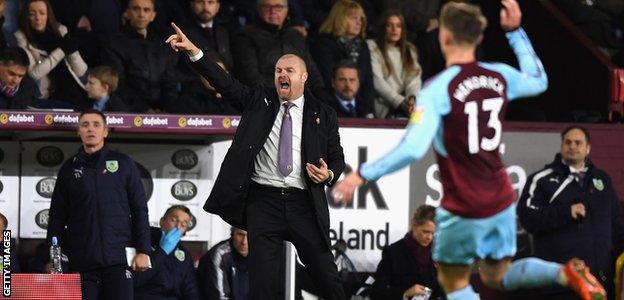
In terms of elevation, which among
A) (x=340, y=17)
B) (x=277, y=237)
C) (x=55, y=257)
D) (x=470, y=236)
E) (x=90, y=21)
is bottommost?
(x=55, y=257)

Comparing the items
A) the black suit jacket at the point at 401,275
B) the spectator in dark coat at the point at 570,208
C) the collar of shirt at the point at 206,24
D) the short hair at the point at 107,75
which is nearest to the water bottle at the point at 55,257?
the short hair at the point at 107,75

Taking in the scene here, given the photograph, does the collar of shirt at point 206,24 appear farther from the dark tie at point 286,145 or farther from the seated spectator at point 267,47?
the dark tie at point 286,145

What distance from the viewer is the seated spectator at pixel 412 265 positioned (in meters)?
13.2

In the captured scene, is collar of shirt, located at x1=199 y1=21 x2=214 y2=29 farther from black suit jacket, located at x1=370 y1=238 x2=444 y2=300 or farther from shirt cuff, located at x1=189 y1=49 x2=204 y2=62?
shirt cuff, located at x1=189 y1=49 x2=204 y2=62

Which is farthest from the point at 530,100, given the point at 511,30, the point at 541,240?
the point at 511,30

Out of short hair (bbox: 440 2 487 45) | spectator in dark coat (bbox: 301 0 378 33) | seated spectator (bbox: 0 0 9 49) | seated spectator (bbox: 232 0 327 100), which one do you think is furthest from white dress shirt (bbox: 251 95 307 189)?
spectator in dark coat (bbox: 301 0 378 33)

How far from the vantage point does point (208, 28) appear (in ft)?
46.5

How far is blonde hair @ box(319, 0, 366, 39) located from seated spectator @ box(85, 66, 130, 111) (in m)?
2.39

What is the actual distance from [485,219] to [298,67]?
2.14 metres

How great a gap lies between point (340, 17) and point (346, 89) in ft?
2.79

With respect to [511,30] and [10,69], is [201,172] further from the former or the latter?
[511,30]

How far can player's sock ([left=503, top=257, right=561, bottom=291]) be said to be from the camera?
9133 millimetres

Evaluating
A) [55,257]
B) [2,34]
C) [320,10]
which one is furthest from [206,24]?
[55,257]

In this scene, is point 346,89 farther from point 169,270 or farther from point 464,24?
point 464,24
